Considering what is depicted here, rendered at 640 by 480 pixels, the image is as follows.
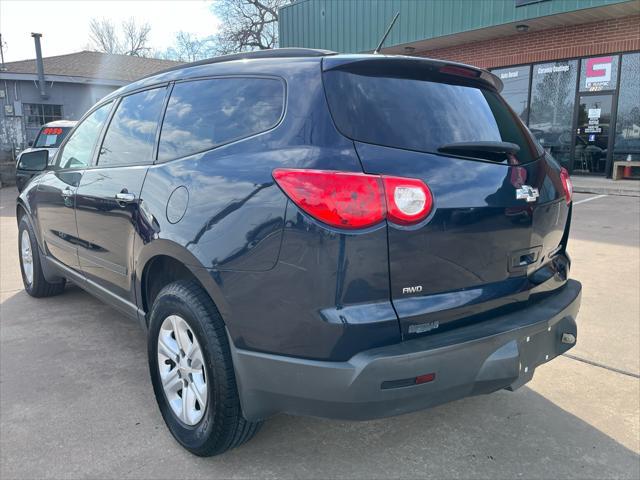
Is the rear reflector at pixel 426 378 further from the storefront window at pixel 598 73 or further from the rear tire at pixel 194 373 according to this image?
the storefront window at pixel 598 73

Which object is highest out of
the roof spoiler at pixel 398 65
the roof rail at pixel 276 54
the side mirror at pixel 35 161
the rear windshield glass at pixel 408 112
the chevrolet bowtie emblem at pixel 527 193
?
the roof rail at pixel 276 54

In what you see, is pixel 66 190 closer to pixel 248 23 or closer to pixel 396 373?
pixel 396 373

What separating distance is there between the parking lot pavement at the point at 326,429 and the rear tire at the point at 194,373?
0.50ft

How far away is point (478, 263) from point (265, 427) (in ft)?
4.60

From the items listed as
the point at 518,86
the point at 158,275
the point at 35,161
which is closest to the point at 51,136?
the point at 35,161

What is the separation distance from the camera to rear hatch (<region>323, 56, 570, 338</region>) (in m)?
1.98

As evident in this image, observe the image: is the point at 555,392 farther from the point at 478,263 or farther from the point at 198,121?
the point at 198,121

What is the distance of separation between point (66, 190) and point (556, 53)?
43.2 ft

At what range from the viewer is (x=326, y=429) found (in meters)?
2.73

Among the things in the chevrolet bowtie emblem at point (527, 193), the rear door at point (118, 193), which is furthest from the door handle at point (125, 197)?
the chevrolet bowtie emblem at point (527, 193)

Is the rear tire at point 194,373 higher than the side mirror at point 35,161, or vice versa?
the side mirror at point 35,161

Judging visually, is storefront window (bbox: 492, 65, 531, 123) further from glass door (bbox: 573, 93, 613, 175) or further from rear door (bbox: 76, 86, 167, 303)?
rear door (bbox: 76, 86, 167, 303)

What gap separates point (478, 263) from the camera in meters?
2.14

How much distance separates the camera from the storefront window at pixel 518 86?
14.4 metres
